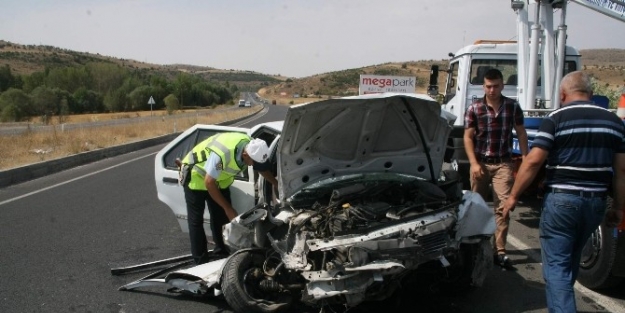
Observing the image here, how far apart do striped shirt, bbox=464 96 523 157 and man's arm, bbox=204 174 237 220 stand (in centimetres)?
255

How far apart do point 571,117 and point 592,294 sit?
1893mm

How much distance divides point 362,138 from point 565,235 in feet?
5.46

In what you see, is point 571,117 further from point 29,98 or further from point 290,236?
point 29,98

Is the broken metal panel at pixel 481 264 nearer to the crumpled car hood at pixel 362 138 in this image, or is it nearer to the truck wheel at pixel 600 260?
the crumpled car hood at pixel 362 138

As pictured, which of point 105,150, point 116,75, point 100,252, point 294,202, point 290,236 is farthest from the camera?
point 116,75

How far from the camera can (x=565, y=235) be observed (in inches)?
134

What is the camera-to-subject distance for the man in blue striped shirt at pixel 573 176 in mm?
3369

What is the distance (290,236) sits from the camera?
3.88 meters

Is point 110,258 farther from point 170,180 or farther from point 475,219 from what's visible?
point 475,219

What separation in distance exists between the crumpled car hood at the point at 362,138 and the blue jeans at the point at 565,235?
1173 mm

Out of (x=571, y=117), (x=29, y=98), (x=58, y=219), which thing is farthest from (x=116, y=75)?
(x=571, y=117)

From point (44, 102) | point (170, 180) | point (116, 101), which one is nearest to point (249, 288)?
point (170, 180)

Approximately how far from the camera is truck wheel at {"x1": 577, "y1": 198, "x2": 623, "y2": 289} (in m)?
4.22

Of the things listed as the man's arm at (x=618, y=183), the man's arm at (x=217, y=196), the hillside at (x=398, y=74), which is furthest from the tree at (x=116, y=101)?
the man's arm at (x=618, y=183)
